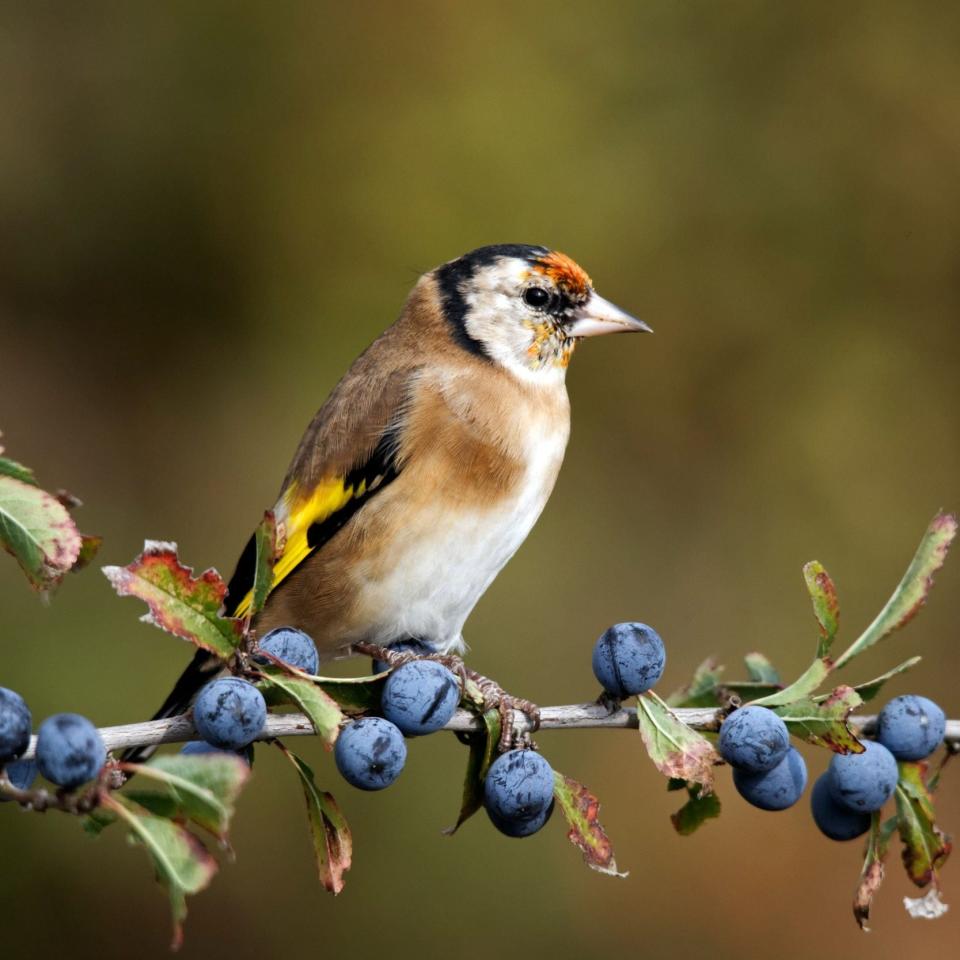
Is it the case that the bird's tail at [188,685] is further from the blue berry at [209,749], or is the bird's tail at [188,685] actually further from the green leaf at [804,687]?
the green leaf at [804,687]

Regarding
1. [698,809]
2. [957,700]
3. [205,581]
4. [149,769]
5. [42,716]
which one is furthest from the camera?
[957,700]

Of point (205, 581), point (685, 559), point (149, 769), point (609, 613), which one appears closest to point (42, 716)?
point (609, 613)

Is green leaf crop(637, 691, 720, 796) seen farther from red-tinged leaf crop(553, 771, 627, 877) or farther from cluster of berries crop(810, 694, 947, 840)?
cluster of berries crop(810, 694, 947, 840)

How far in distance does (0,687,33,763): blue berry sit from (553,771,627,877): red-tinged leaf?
74 cm

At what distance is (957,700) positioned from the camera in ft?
13.7

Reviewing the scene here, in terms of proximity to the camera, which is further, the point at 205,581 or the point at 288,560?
the point at 288,560

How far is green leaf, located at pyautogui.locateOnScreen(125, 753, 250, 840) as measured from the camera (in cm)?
143

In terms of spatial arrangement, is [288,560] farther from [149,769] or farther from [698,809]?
[149,769]

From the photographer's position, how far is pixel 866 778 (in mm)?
2012

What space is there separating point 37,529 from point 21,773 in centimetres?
34

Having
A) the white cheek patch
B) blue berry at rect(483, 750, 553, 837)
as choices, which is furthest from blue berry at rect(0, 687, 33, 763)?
the white cheek patch

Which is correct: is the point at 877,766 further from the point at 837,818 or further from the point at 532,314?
the point at 532,314

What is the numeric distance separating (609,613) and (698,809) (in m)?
2.15

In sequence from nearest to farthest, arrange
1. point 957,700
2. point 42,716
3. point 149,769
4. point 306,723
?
point 149,769 < point 306,723 < point 42,716 < point 957,700
